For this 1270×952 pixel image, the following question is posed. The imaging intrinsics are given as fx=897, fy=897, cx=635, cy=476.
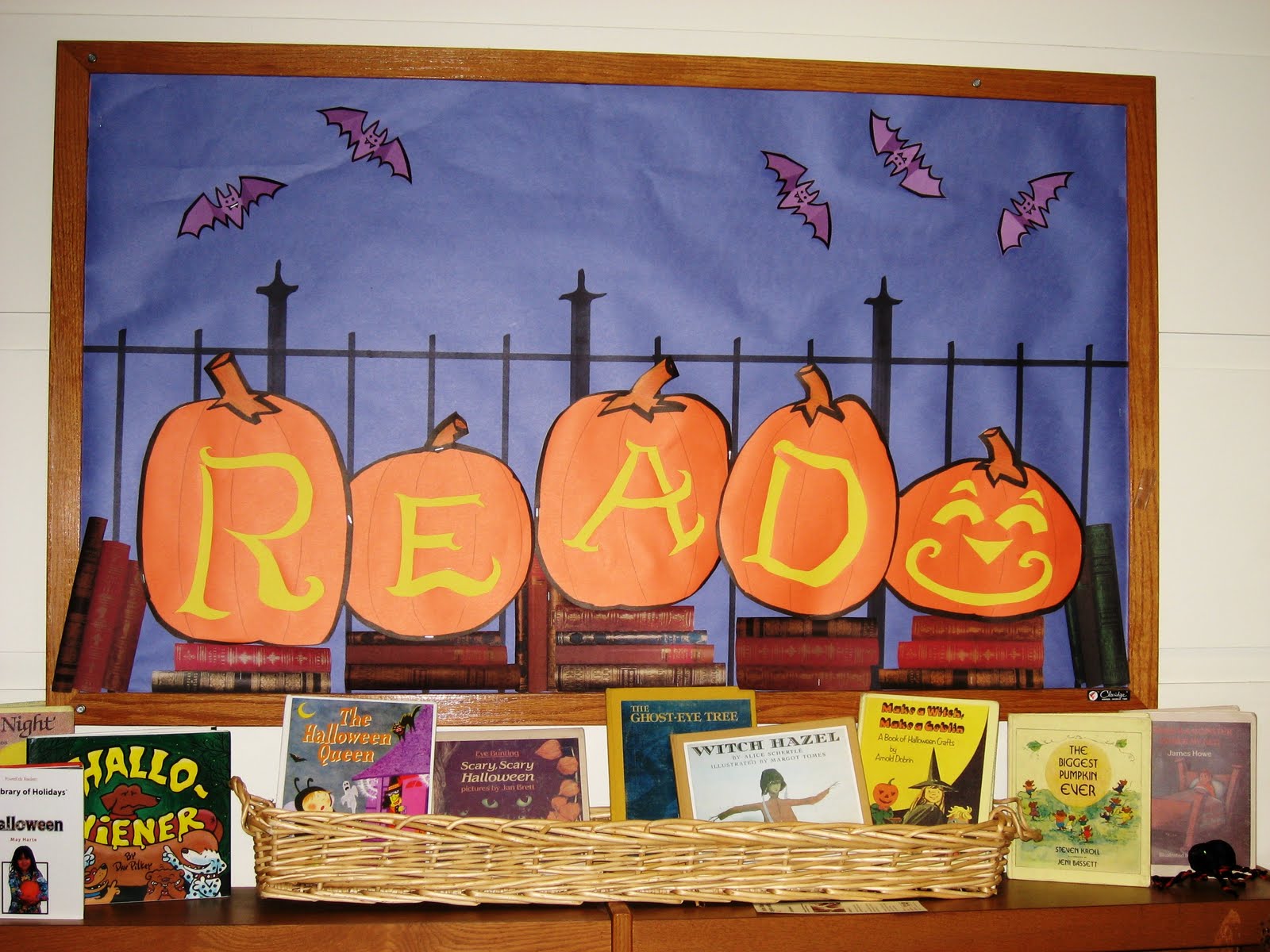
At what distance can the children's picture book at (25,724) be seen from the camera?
1135 millimetres

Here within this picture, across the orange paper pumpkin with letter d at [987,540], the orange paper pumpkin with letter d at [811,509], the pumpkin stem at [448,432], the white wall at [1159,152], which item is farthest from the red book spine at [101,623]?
the orange paper pumpkin with letter d at [987,540]

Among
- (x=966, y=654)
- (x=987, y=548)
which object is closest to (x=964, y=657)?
(x=966, y=654)

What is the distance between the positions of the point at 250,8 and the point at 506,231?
493mm

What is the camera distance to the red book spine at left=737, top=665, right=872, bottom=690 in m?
1.30

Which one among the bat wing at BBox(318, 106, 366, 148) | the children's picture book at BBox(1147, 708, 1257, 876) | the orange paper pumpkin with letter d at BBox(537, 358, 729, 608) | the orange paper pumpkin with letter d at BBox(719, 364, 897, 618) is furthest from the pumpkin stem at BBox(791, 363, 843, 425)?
the bat wing at BBox(318, 106, 366, 148)

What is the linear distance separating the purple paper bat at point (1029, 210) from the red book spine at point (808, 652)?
64 centimetres

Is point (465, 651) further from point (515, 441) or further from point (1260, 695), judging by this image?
point (1260, 695)

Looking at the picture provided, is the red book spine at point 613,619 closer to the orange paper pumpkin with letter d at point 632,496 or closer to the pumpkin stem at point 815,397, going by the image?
the orange paper pumpkin with letter d at point 632,496

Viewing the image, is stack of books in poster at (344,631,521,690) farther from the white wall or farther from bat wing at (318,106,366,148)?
bat wing at (318,106,366,148)

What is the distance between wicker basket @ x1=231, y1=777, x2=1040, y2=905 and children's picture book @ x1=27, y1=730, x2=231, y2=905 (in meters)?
0.10

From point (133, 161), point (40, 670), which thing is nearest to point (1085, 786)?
point (40, 670)

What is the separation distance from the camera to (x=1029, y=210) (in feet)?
4.49

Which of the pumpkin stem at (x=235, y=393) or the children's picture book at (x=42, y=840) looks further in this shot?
the pumpkin stem at (x=235, y=393)

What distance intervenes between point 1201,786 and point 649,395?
95 cm
